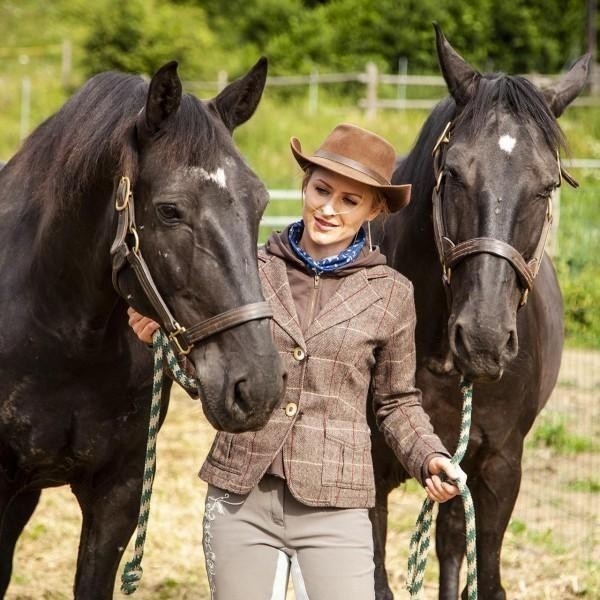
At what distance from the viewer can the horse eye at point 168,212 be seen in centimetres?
245

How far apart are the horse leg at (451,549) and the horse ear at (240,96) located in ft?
5.90

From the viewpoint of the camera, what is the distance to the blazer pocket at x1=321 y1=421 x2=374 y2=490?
8.48ft

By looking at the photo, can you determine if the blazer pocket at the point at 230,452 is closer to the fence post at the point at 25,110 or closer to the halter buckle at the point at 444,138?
the halter buckle at the point at 444,138

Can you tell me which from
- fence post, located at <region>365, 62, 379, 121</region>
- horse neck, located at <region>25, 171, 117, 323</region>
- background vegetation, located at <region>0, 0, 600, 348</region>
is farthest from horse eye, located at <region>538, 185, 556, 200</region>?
fence post, located at <region>365, 62, 379, 121</region>

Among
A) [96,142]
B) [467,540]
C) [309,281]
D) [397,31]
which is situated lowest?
[467,540]

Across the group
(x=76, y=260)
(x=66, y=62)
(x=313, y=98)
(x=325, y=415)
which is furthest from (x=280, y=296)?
(x=66, y=62)

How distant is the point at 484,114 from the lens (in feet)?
10.4

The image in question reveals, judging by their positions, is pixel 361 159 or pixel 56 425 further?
pixel 56 425

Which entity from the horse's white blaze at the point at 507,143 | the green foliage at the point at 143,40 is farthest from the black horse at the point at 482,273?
the green foliage at the point at 143,40

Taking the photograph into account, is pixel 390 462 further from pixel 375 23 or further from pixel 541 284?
pixel 375 23

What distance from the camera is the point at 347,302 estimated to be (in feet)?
8.75

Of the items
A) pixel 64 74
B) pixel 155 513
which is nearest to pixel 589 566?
pixel 155 513

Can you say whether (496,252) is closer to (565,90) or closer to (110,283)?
(565,90)

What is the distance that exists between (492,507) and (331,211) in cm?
153
